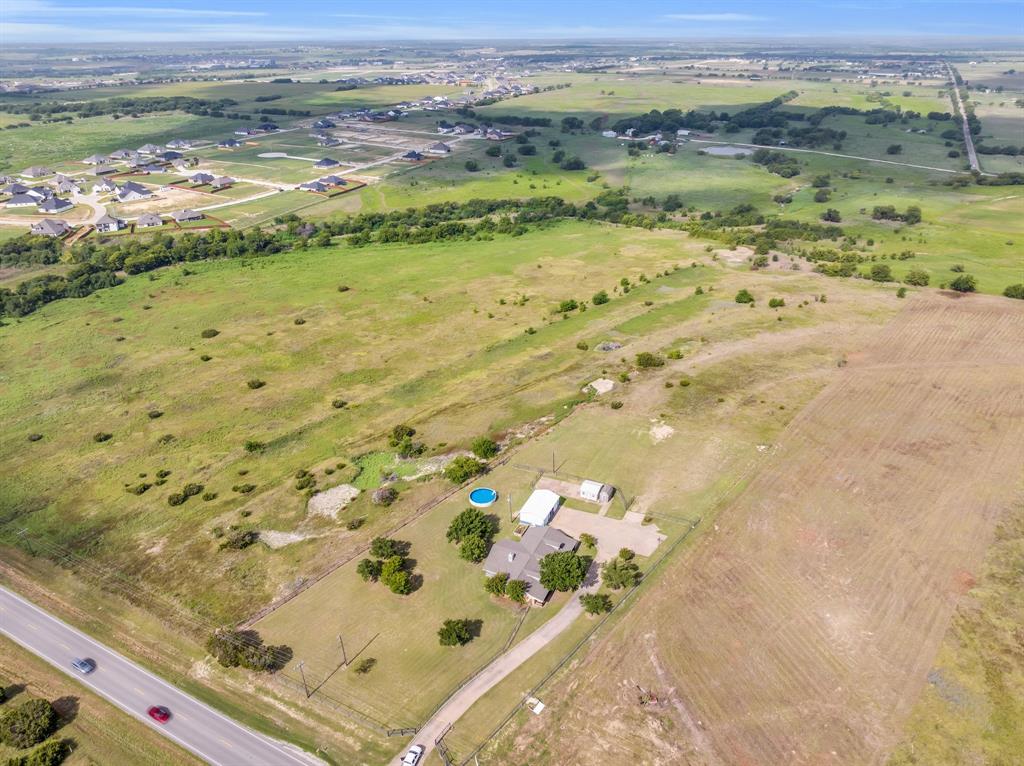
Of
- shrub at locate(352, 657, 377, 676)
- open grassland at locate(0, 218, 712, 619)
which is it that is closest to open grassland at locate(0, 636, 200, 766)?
open grassland at locate(0, 218, 712, 619)

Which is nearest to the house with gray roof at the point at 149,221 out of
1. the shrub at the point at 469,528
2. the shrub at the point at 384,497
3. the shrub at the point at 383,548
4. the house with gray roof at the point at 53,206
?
the house with gray roof at the point at 53,206

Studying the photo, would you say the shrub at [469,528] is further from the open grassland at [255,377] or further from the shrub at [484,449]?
the shrub at [484,449]

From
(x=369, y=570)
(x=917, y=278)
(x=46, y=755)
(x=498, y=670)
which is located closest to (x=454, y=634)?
(x=498, y=670)

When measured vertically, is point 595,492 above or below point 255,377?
above

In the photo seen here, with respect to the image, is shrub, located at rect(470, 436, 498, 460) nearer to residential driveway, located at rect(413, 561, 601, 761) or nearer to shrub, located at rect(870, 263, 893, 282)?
residential driveway, located at rect(413, 561, 601, 761)

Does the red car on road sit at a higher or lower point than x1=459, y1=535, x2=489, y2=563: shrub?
lower

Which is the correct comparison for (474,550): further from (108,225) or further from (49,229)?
(49,229)
